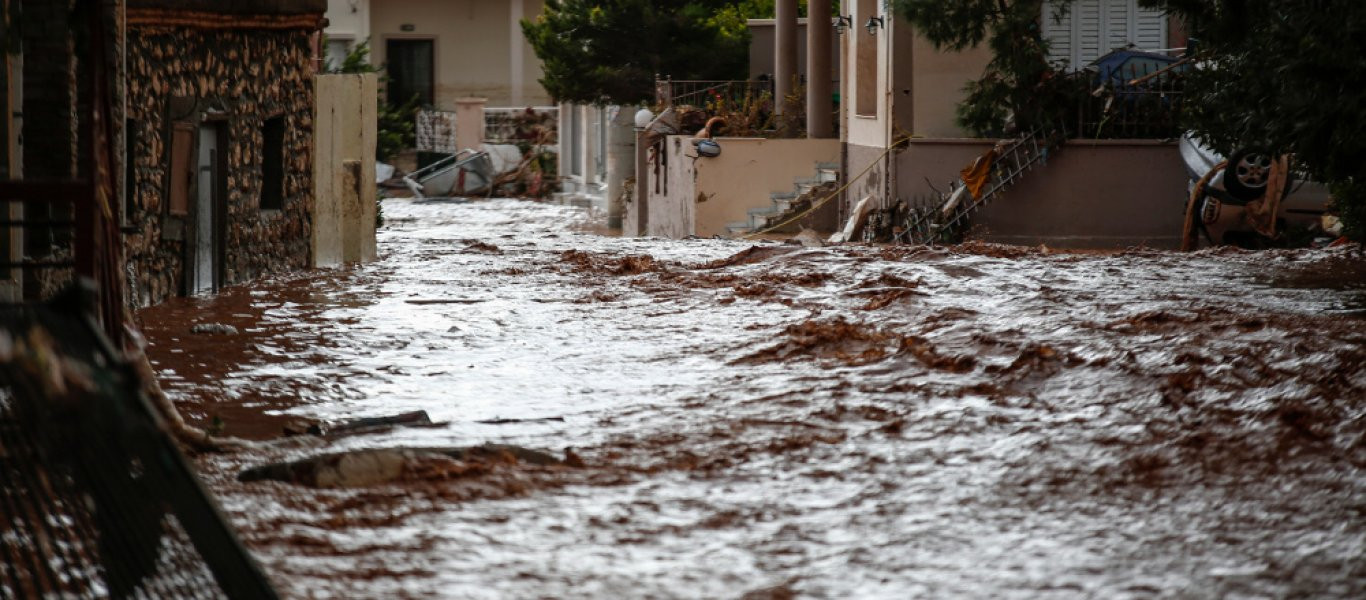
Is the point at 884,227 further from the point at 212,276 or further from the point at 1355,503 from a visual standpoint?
the point at 1355,503

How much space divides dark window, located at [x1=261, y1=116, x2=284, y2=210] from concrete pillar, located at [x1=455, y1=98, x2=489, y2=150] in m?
31.4

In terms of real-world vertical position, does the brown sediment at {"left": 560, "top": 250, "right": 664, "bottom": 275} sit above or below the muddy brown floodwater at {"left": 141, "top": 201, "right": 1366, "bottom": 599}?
above

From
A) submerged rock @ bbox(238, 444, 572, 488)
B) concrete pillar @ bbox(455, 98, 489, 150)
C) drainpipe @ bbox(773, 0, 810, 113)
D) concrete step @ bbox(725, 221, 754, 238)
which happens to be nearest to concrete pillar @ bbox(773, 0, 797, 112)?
drainpipe @ bbox(773, 0, 810, 113)

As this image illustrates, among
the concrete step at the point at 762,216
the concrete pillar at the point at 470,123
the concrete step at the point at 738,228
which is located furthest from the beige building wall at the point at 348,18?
the concrete step at the point at 762,216

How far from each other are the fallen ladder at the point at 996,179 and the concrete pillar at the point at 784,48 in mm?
7456

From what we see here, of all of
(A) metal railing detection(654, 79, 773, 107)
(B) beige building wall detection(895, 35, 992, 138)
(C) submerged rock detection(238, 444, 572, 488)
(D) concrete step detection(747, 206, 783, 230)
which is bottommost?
(C) submerged rock detection(238, 444, 572, 488)

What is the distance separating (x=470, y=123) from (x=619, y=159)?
33.8 feet

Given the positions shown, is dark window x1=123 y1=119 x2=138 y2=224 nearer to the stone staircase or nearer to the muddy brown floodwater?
the muddy brown floodwater

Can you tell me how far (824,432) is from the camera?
768cm

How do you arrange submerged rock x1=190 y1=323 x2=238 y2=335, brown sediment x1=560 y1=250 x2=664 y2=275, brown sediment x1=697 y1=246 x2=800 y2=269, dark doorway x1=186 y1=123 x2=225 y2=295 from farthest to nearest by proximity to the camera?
1. brown sediment x1=697 y1=246 x2=800 y2=269
2. brown sediment x1=560 y1=250 x2=664 y2=275
3. dark doorway x1=186 y1=123 x2=225 y2=295
4. submerged rock x1=190 y1=323 x2=238 y2=335

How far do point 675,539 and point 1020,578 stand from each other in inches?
47.3

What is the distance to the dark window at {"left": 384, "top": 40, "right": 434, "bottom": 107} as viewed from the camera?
50594 mm

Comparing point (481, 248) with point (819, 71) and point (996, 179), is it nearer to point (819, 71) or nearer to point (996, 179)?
point (996, 179)

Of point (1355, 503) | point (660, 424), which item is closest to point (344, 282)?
point (660, 424)
